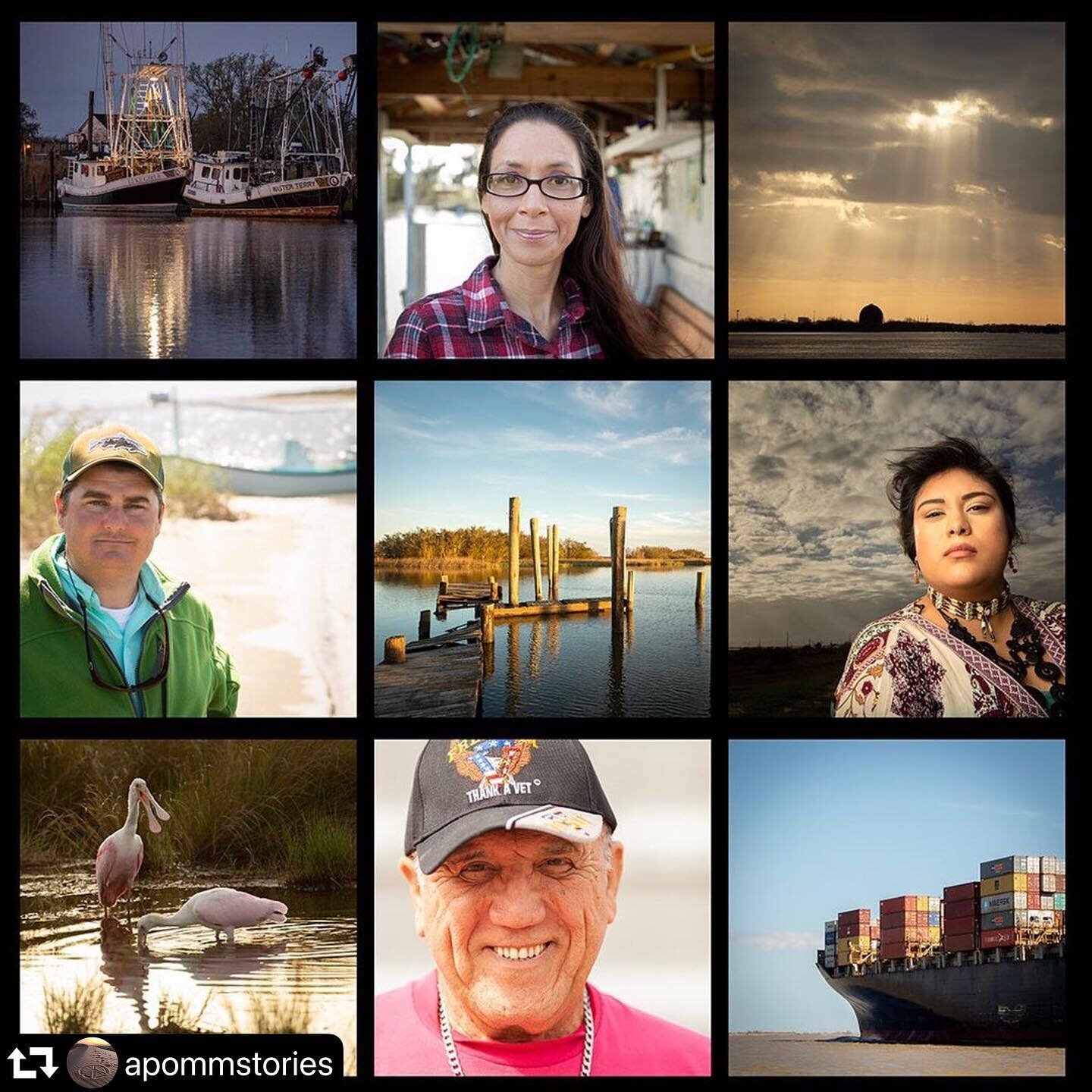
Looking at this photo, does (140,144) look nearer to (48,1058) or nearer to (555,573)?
(555,573)

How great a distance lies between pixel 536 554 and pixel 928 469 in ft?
2.69

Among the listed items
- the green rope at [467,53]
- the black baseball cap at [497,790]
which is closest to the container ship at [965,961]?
the black baseball cap at [497,790]

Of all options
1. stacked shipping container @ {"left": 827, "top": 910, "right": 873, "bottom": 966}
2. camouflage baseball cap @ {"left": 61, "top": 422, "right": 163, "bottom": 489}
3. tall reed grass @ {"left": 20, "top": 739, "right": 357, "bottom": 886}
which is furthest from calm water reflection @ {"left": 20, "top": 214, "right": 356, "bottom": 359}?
stacked shipping container @ {"left": 827, "top": 910, "right": 873, "bottom": 966}

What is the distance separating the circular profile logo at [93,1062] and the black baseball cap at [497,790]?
73 centimetres

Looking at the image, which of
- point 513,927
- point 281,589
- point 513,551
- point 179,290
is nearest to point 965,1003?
point 513,927

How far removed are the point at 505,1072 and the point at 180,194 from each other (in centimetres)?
189

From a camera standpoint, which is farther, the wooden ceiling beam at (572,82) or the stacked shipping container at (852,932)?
the wooden ceiling beam at (572,82)

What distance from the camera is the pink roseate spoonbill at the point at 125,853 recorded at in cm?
261

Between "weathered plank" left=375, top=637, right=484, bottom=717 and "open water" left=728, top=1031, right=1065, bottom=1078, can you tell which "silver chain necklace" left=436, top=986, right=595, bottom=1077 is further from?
"weathered plank" left=375, top=637, right=484, bottom=717

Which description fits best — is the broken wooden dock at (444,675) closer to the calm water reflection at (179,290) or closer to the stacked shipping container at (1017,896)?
the calm water reflection at (179,290)

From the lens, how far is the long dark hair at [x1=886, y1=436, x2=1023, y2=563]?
8.66 feet

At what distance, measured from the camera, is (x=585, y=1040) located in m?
2.61
